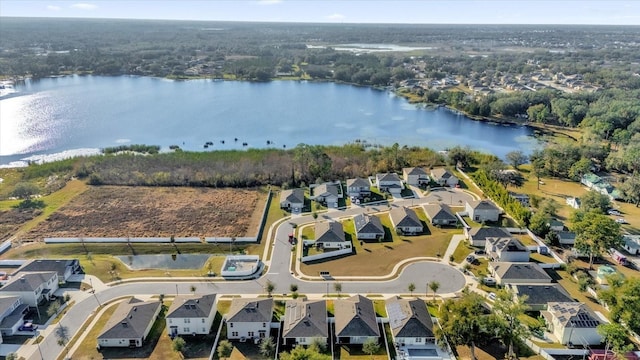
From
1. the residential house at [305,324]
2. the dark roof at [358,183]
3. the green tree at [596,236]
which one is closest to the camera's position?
the residential house at [305,324]

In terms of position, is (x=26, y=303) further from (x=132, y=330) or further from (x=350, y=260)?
(x=350, y=260)

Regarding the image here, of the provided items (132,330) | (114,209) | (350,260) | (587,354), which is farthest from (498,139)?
(132,330)

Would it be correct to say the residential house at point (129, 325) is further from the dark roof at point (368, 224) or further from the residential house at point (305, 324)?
the dark roof at point (368, 224)

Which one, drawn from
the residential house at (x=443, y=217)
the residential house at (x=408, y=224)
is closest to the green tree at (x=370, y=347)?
the residential house at (x=408, y=224)

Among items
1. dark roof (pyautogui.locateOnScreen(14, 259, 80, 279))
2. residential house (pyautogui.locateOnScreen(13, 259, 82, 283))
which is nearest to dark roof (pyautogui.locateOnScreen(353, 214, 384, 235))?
residential house (pyautogui.locateOnScreen(13, 259, 82, 283))

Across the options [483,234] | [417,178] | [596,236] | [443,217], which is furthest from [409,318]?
[417,178]

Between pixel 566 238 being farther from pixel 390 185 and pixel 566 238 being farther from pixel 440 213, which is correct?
pixel 390 185
